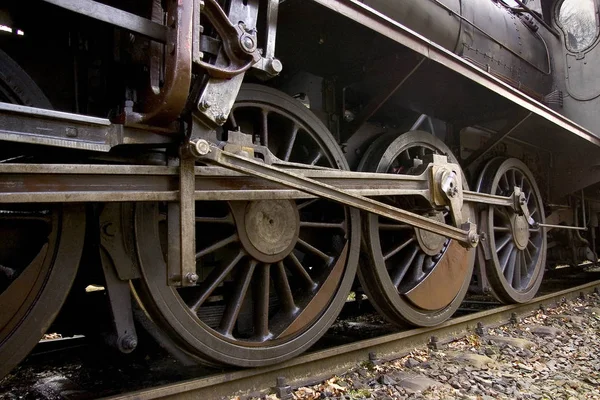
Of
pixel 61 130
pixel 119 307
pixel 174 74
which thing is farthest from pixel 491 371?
pixel 61 130

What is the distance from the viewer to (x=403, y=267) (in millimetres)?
3355

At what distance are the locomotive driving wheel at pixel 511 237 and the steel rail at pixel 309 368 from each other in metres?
0.55

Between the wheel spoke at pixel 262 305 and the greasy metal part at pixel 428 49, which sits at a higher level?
the greasy metal part at pixel 428 49

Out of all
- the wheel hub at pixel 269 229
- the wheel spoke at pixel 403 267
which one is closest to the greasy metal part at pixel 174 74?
the wheel hub at pixel 269 229

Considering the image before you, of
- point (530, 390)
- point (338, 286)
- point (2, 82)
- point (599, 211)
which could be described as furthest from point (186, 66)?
point (599, 211)

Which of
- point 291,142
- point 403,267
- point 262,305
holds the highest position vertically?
point 291,142

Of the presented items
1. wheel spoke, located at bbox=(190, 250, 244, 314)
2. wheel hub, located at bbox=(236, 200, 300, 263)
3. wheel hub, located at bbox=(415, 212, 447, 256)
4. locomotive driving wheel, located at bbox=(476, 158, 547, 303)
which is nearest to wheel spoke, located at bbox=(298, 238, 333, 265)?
wheel hub, located at bbox=(236, 200, 300, 263)

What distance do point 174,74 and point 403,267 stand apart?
7.13 feet

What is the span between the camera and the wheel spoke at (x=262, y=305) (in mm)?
2482

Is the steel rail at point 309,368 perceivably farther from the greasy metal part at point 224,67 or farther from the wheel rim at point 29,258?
the greasy metal part at point 224,67

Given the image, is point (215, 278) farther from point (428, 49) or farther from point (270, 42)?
point (428, 49)

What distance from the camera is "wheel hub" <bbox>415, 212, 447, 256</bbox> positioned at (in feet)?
11.1

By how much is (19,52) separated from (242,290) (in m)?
1.39

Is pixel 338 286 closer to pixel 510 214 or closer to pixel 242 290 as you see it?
pixel 242 290
